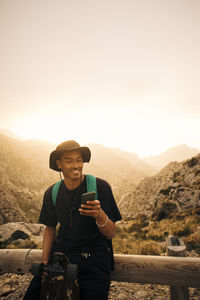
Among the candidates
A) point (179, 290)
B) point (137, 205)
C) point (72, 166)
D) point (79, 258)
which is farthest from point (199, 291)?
point (137, 205)

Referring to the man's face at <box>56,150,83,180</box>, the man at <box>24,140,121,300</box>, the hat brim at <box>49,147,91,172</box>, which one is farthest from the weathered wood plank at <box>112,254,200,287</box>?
the hat brim at <box>49,147,91,172</box>

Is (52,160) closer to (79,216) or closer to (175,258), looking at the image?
(79,216)

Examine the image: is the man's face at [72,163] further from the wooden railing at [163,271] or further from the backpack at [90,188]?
the wooden railing at [163,271]

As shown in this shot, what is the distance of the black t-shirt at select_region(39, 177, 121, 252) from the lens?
7.13 ft

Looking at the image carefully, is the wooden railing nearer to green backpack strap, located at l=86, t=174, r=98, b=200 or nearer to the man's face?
green backpack strap, located at l=86, t=174, r=98, b=200

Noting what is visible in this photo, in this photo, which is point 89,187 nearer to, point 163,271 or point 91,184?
point 91,184

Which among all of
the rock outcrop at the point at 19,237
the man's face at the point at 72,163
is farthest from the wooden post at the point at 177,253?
the rock outcrop at the point at 19,237

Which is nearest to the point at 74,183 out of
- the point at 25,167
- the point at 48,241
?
the point at 48,241

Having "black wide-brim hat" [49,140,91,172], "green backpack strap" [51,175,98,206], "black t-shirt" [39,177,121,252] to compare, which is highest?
"black wide-brim hat" [49,140,91,172]

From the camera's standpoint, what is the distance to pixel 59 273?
178 centimetres

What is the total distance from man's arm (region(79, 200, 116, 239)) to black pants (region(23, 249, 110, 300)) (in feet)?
0.99

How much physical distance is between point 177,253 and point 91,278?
1.28 metres

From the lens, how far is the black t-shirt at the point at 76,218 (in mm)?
2172

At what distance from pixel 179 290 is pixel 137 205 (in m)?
19.5
